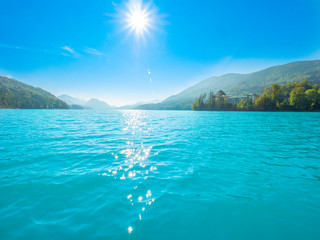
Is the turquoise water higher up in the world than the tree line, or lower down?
lower down

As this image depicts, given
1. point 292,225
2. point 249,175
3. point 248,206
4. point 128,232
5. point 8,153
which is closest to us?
point 128,232

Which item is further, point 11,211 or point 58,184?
point 58,184

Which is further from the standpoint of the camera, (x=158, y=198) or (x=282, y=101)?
(x=282, y=101)

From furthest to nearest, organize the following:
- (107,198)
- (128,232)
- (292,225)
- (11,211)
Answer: (107,198)
(11,211)
(292,225)
(128,232)

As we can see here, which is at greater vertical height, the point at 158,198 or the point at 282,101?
the point at 282,101

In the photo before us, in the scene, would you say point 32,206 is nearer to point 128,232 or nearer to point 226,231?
point 128,232

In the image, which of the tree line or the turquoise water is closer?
the turquoise water

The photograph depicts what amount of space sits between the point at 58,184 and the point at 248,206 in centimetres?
710

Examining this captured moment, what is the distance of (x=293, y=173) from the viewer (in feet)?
22.5

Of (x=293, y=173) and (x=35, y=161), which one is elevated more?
(x=35, y=161)

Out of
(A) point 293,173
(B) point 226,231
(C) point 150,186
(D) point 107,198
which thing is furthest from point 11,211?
(A) point 293,173

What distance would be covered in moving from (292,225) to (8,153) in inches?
585

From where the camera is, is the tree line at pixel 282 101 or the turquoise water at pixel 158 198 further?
the tree line at pixel 282 101

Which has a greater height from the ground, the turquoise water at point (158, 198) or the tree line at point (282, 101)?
the tree line at point (282, 101)
